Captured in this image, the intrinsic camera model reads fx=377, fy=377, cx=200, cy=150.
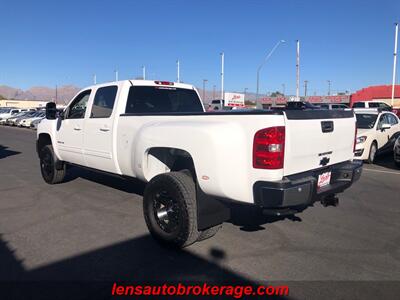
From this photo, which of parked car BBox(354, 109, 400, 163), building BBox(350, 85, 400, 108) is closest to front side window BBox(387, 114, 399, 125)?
parked car BBox(354, 109, 400, 163)

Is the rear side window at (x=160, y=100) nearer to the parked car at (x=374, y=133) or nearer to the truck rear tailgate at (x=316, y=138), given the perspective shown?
the truck rear tailgate at (x=316, y=138)

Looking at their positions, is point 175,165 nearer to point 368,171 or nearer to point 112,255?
point 112,255

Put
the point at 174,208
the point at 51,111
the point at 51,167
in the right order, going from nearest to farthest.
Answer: the point at 174,208
the point at 51,111
the point at 51,167

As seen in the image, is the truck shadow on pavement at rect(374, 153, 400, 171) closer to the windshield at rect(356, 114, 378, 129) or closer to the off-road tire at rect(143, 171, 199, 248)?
the windshield at rect(356, 114, 378, 129)

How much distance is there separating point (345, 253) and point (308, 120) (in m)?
1.63

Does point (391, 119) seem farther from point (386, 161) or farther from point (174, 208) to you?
point (174, 208)

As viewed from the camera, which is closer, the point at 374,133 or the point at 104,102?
the point at 104,102

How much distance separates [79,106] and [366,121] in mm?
9167

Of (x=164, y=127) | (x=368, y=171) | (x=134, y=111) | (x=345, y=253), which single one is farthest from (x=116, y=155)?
(x=368, y=171)

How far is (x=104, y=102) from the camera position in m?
5.91

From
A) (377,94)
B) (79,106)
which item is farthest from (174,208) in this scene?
(377,94)

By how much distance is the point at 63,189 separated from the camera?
291 inches

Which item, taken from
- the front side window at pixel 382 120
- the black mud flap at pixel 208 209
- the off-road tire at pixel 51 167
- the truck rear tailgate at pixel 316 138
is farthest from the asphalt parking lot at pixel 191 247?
the front side window at pixel 382 120

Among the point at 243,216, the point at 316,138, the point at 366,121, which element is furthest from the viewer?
the point at 366,121
